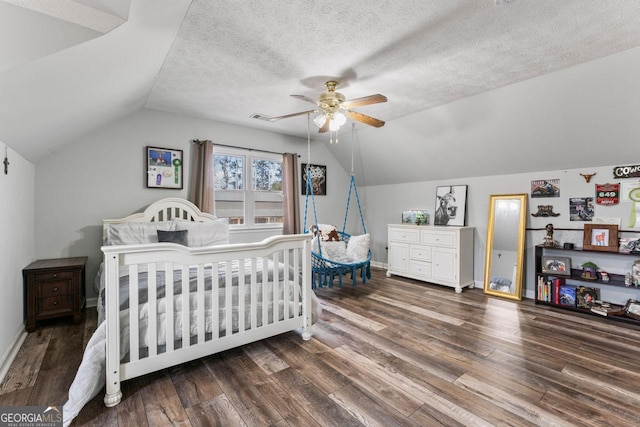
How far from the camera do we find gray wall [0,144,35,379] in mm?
2113

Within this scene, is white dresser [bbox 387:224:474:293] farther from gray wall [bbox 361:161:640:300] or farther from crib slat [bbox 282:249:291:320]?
crib slat [bbox 282:249:291:320]

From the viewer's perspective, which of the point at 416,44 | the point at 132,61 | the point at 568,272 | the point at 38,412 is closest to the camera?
the point at 38,412

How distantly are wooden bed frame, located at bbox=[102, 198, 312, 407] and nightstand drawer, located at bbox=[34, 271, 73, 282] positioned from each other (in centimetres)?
132

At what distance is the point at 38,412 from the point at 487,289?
183 inches

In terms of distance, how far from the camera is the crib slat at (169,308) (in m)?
1.95

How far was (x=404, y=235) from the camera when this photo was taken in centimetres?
482

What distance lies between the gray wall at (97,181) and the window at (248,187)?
1.44 feet

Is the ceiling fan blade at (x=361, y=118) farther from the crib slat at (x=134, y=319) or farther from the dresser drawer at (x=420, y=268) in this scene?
the dresser drawer at (x=420, y=268)

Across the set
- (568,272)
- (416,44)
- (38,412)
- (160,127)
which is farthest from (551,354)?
(160,127)

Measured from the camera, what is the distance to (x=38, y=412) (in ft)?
5.31

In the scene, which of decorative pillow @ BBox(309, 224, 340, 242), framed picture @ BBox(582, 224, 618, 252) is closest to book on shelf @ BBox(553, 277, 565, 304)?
framed picture @ BBox(582, 224, 618, 252)

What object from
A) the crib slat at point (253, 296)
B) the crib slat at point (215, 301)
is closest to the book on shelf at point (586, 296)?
the crib slat at point (253, 296)

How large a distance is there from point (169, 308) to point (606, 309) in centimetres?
429

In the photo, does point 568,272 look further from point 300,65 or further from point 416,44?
point 300,65
